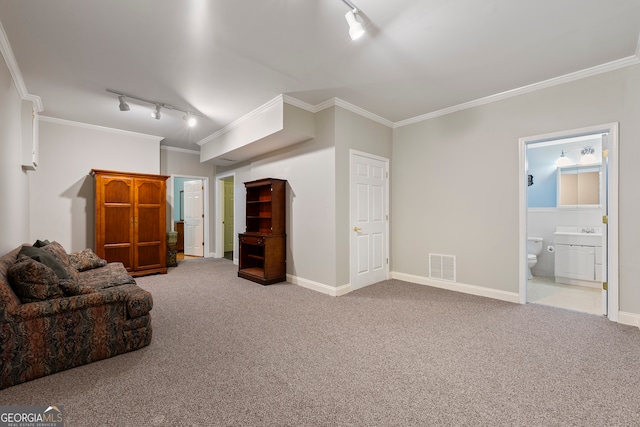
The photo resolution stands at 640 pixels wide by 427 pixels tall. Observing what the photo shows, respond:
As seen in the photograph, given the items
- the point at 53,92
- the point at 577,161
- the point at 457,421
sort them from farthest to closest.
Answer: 1. the point at 577,161
2. the point at 53,92
3. the point at 457,421

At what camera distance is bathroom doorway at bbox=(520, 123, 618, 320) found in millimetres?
3490

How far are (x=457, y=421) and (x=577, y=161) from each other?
17.4 feet

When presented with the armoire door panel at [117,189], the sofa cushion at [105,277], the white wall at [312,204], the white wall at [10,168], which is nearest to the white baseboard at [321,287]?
the white wall at [312,204]

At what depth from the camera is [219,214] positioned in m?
7.23

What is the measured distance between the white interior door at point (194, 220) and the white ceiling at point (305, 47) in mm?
3563

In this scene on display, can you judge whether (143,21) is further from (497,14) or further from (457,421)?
(457,421)

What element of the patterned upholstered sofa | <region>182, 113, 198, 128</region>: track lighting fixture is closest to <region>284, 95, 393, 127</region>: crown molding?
<region>182, 113, 198, 128</region>: track lighting fixture

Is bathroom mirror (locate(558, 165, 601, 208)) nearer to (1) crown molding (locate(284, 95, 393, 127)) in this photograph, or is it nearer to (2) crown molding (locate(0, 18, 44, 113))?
(1) crown molding (locate(284, 95, 393, 127))

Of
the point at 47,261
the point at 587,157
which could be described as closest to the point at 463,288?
the point at 587,157

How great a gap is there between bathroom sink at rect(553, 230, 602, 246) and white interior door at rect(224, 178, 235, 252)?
6818 mm

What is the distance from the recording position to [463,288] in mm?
3992

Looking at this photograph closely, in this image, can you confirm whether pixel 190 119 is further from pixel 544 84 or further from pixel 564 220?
pixel 564 220

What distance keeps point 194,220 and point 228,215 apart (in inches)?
34.5

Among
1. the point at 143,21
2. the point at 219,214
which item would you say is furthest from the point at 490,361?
the point at 219,214
